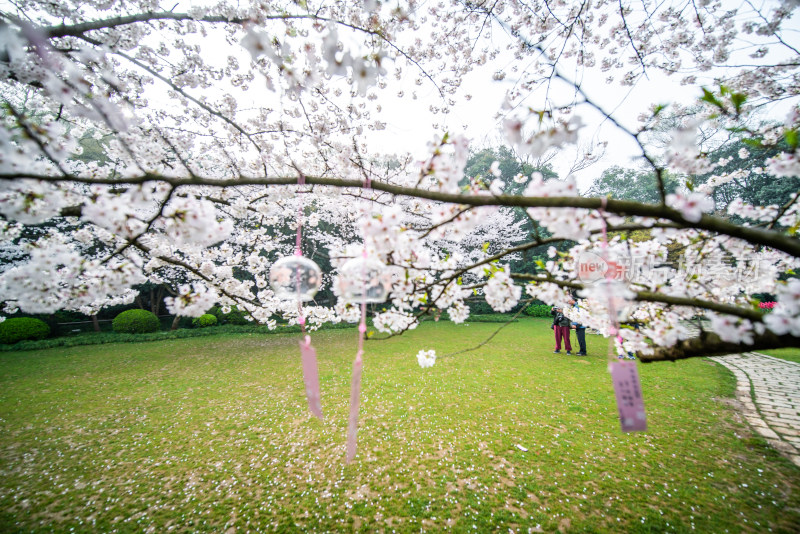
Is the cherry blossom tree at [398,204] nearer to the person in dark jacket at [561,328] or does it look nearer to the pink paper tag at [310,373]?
the pink paper tag at [310,373]

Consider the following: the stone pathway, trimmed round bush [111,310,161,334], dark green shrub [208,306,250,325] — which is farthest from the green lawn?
dark green shrub [208,306,250,325]

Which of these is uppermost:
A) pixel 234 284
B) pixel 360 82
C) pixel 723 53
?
pixel 723 53

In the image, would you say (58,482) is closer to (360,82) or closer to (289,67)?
(289,67)

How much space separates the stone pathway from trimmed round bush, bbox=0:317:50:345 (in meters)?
17.0

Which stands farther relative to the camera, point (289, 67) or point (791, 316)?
point (289, 67)

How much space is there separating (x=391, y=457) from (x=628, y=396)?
2.75 metres

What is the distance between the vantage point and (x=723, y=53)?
12.9 feet

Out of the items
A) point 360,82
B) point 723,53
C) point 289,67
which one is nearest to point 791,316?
point 360,82

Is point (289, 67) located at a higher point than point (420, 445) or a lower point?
higher

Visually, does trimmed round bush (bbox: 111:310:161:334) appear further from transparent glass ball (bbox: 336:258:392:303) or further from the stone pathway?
the stone pathway

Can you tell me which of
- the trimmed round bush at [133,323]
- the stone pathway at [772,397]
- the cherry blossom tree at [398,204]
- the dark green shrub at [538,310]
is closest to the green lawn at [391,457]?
the stone pathway at [772,397]

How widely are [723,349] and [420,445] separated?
305 cm

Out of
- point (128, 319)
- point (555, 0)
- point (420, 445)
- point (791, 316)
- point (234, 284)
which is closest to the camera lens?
point (791, 316)

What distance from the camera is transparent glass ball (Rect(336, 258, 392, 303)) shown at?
184 centimetres
